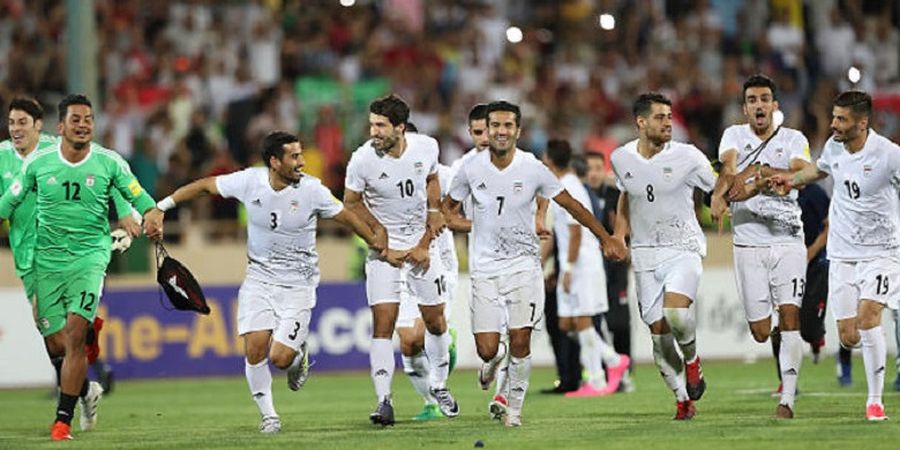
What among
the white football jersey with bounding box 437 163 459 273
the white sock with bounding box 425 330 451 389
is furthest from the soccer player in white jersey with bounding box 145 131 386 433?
the white football jersey with bounding box 437 163 459 273

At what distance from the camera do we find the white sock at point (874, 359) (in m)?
14.8

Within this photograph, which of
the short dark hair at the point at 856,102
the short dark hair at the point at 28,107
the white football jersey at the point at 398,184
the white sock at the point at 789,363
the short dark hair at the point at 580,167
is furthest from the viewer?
the short dark hair at the point at 580,167

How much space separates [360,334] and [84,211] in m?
9.86

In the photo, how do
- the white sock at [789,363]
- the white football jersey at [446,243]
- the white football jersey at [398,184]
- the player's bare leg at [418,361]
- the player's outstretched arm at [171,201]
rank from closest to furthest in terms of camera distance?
1. the player's outstretched arm at [171,201]
2. the white sock at [789,363]
3. the white football jersey at [398,184]
4. the player's bare leg at [418,361]
5. the white football jersey at [446,243]

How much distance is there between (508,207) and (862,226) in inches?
110

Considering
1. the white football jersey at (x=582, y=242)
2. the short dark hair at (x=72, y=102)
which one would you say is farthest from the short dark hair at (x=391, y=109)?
the white football jersey at (x=582, y=242)

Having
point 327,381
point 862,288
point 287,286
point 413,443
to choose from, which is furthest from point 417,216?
point 327,381

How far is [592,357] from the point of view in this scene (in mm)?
20016

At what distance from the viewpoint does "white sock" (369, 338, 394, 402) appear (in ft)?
51.4

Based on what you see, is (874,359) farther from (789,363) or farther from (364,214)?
(364,214)

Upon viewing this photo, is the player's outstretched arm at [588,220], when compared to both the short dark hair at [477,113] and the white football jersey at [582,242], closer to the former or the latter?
the short dark hair at [477,113]

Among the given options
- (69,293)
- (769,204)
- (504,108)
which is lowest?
(69,293)

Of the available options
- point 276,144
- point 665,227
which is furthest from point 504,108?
point 276,144

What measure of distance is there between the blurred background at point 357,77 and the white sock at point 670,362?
9.86 metres
